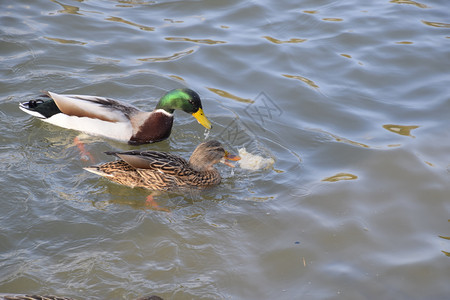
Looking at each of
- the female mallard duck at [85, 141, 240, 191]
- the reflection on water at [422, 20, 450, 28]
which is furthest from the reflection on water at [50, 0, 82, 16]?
the reflection on water at [422, 20, 450, 28]

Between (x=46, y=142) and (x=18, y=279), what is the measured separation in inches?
104

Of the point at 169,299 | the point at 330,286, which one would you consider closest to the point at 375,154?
the point at 330,286

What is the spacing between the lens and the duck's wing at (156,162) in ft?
21.5

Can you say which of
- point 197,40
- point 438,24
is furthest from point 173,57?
point 438,24

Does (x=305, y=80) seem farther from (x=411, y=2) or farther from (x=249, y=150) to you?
(x=411, y=2)

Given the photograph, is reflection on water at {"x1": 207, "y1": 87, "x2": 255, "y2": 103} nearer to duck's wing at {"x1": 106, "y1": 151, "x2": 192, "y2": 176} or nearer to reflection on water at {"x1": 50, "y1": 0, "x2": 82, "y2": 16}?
duck's wing at {"x1": 106, "y1": 151, "x2": 192, "y2": 176}

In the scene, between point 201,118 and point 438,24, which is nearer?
point 201,118

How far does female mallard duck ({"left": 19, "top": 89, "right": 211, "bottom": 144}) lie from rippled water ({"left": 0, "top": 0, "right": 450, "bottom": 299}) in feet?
0.60

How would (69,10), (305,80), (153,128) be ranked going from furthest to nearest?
(69,10) → (305,80) → (153,128)

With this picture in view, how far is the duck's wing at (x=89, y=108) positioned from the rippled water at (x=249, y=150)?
0.33 m

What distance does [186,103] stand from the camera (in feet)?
24.8

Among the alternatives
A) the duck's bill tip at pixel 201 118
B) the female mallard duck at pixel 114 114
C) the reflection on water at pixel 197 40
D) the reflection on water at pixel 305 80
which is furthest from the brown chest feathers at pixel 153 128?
the reflection on water at pixel 197 40

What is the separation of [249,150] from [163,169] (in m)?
1.28

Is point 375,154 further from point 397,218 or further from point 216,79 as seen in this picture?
point 216,79
